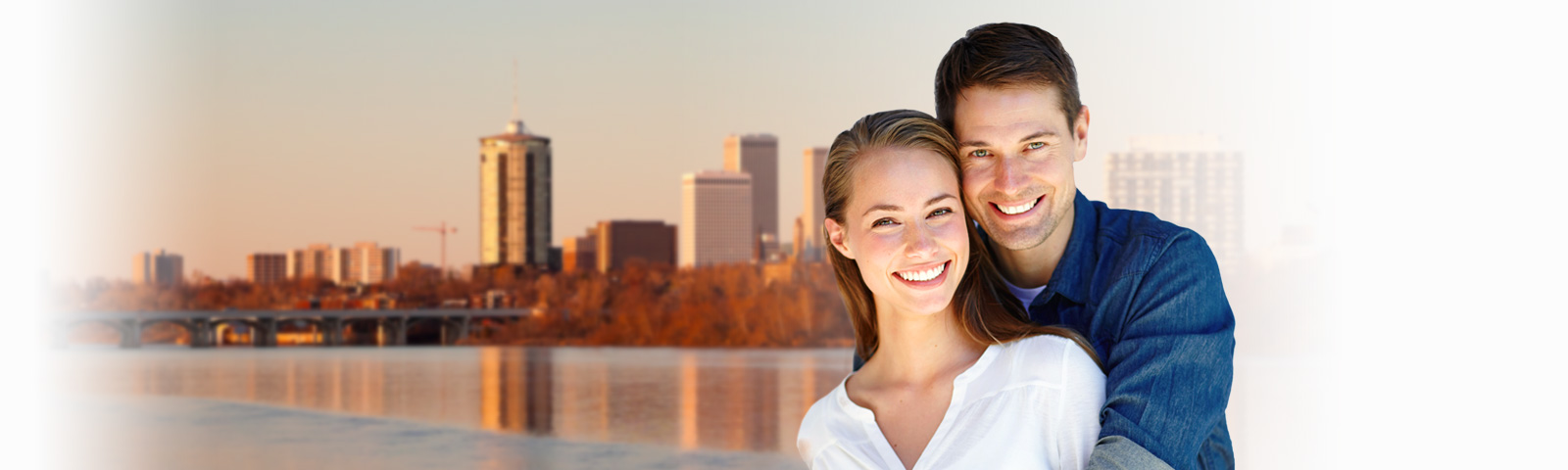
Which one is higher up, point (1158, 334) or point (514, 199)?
point (514, 199)

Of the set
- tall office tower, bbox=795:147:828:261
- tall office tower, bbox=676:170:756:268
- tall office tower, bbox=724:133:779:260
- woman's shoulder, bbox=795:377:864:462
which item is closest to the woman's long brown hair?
woman's shoulder, bbox=795:377:864:462

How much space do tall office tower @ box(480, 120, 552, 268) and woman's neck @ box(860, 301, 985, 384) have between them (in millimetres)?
102491

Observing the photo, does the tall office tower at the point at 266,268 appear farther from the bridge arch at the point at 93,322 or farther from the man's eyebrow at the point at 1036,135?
the man's eyebrow at the point at 1036,135

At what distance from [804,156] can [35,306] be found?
149 feet

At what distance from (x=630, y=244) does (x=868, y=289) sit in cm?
7908

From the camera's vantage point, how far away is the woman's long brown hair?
8.05 ft

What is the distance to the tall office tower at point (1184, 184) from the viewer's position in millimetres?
44213

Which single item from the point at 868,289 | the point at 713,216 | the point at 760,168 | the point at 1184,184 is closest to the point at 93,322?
the point at 713,216

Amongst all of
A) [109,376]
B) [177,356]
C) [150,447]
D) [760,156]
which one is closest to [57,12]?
[177,356]

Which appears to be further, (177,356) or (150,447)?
(177,356)

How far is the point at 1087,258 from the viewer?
2.70 meters

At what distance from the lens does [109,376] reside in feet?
134

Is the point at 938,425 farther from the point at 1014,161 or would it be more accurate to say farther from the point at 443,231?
the point at 443,231

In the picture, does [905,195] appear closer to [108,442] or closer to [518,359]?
[108,442]
